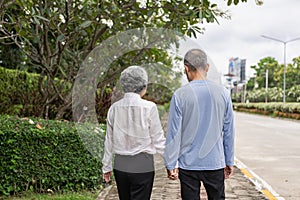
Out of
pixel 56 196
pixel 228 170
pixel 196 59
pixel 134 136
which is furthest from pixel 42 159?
pixel 196 59

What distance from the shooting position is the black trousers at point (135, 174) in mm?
3754

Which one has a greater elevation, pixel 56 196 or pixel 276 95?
pixel 276 95

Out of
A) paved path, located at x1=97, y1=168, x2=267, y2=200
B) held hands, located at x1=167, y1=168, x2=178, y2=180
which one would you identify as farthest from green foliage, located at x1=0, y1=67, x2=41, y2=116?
held hands, located at x1=167, y1=168, x2=178, y2=180

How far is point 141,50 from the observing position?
8.48 meters

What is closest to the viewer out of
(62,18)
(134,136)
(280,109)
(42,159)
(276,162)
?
(134,136)

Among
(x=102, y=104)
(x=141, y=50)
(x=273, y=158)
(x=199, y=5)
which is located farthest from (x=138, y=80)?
(x=273, y=158)

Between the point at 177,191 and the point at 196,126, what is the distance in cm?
336

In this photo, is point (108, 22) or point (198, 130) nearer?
point (198, 130)

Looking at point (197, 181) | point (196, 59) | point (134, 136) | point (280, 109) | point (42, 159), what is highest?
point (196, 59)

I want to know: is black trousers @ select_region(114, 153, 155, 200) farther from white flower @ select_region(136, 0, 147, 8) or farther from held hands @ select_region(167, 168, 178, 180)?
white flower @ select_region(136, 0, 147, 8)

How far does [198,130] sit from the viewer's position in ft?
12.2

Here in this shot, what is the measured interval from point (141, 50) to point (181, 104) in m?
4.89

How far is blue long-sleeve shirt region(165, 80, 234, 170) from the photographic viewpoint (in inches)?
146

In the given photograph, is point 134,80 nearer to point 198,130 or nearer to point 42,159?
point 198,130
